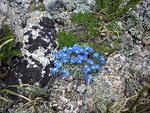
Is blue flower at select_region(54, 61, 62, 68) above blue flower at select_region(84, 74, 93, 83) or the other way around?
above

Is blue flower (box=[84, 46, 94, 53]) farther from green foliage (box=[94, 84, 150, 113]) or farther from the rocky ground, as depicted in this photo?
green foliage (box=[94, 84, 150, 113])

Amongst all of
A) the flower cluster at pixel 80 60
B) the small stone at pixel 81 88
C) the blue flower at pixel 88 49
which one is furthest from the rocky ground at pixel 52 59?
the blue flower at pixel 88 49

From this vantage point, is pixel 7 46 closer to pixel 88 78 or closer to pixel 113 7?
pixel 88 78

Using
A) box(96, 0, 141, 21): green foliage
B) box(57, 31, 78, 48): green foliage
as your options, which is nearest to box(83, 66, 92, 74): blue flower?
box(57, 31, 78, 48): green foliage

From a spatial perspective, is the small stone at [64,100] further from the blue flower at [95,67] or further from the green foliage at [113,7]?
the green foliage at [113,7]

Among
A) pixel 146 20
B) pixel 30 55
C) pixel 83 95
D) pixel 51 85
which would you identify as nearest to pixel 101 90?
pixel 83 95

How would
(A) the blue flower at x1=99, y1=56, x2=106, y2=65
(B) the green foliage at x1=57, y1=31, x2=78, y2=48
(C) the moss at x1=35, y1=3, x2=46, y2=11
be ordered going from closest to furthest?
(A) the blue flower at x1=99, y1=56, x2=106, y2=65 < (B) the green foliage at x1=57, y1=31, x2=78, y2=48 < (C) the moss at x1=35, y1=3, x2=46, y2=11
